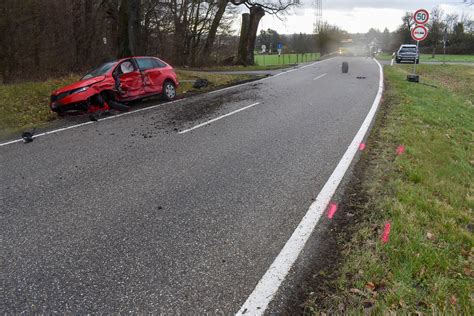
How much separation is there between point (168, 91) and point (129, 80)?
1824 millimetres

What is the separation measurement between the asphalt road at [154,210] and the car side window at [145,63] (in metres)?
3.73

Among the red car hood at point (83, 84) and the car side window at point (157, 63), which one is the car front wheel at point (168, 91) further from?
the red car hood at point (83, 84)

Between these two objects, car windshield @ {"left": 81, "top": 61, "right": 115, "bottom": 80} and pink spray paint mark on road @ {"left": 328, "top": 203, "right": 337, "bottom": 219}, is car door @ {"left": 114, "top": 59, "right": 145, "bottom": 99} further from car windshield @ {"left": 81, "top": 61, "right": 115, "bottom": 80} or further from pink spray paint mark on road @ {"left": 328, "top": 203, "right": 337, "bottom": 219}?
pink spray paint mark on road @ {"left": 328, "top": 203, "right": 337, "bottom": 219}

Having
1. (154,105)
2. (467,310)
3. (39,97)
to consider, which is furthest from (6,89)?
(467,310)

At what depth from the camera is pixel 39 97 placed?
11.3 meters

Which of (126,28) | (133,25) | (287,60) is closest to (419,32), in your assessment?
(133,25)

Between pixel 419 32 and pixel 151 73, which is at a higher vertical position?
pixel 419 32

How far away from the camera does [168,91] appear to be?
476 inches

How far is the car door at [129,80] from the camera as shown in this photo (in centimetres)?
1022

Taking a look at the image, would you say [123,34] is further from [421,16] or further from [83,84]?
[421,16]

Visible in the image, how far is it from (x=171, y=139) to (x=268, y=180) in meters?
2.87

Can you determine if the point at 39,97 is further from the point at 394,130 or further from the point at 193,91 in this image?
the point at 394,130

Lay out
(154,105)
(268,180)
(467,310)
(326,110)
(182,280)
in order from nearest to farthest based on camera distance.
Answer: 1. (467,310)
2. (182,280)
3. (268,180)
4. (326,110)
5. (154,105)

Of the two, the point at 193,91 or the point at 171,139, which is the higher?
the point at 193,91
